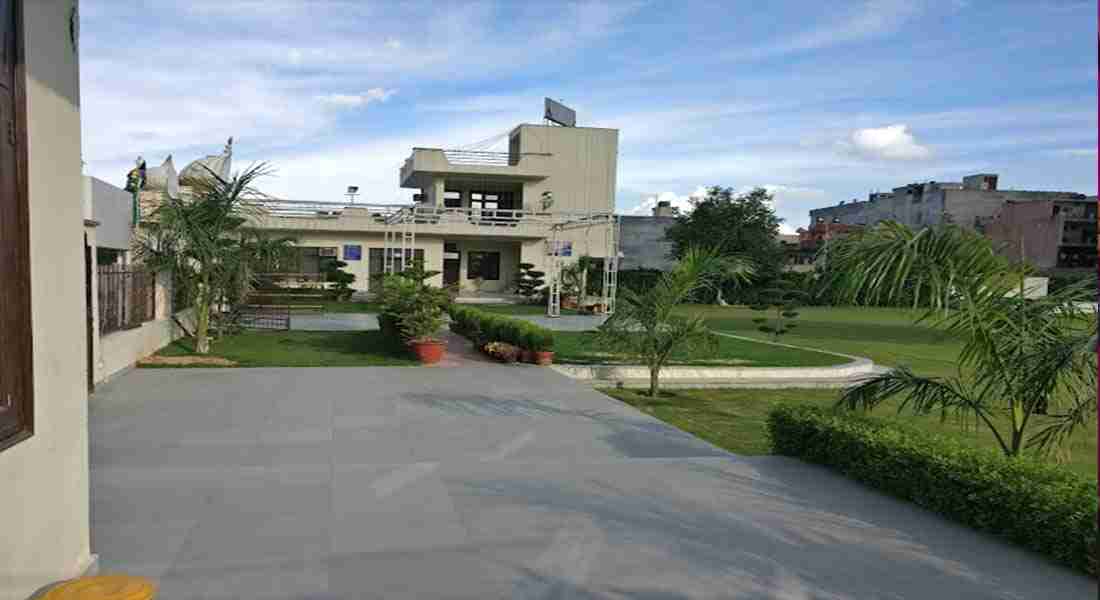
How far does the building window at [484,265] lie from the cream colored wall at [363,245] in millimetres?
2299

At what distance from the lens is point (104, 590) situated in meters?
2.97

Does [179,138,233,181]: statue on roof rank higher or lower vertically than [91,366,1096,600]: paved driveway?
higher

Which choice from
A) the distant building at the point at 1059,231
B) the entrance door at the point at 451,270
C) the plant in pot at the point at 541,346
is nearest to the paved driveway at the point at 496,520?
the plant in pot at the point at 541,346

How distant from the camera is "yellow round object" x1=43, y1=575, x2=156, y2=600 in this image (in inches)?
114

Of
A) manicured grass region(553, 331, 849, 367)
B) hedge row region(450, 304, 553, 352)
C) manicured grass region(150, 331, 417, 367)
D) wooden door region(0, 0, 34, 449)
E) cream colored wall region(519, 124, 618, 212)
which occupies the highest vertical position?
cream colored wall region(519, 124, 618, 212)

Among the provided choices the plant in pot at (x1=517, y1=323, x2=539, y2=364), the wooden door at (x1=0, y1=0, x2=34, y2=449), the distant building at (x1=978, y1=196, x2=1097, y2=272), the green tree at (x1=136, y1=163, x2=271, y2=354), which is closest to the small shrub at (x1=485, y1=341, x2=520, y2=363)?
the plant in pot at (x1=517, y1=323, x2=539, y2=364)

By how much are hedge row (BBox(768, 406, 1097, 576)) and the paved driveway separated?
5.6 inches

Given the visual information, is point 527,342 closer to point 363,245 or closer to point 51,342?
point 51,342

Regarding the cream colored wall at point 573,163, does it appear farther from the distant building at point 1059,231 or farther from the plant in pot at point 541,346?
the distant building at point 1059,231

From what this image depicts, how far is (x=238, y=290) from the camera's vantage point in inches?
589

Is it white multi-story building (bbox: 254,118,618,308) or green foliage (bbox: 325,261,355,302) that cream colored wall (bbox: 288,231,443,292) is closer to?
white multi-story building (bbox: 254,118,618,308)

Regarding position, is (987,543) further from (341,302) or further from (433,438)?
(341,302)

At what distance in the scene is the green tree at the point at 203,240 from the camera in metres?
13.9

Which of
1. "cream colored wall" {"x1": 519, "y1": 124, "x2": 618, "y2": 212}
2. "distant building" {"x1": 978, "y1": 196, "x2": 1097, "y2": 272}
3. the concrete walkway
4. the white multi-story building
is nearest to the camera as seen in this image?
the concrete walkway
